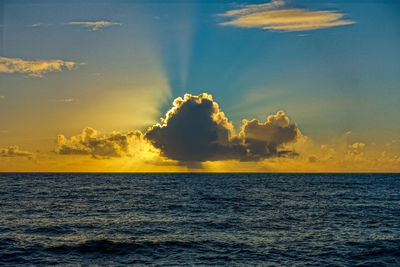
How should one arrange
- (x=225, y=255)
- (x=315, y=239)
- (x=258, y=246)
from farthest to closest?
1. (x=315, y=239)
2. (x=258, y=246)
3. (x=225, y=255)

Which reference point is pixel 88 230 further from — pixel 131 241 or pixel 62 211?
pixel 62 211

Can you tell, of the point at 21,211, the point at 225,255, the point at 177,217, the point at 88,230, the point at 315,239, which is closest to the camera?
the point at 225,255

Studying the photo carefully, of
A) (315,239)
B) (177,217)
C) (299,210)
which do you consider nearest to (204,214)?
(177,217)

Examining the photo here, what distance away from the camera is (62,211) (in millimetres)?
52406

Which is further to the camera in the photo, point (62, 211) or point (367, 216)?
point (62, 211)

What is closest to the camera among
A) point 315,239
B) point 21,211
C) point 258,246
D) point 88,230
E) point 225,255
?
point 225,255

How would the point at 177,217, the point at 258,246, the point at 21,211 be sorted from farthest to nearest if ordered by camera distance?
the point at 21,211
the point at 177,217
the point at 258,246

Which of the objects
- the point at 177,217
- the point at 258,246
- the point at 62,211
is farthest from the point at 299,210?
the point at 62,211

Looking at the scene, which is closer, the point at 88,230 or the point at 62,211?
the point at 88,230

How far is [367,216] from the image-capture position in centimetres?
4912

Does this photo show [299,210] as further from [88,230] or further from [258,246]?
[88,230]

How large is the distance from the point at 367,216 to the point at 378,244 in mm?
17649

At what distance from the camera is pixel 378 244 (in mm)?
32750

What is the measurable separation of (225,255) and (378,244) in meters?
14.5
